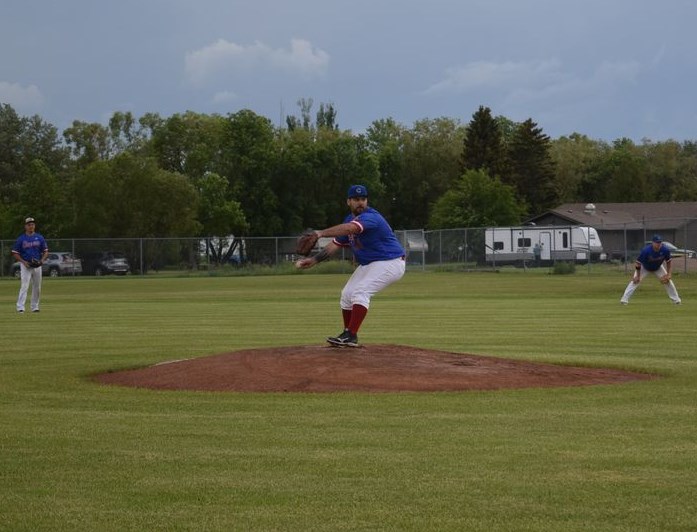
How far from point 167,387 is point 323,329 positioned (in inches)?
358

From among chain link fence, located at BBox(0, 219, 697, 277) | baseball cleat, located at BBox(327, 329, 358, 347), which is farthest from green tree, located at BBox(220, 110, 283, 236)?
baseball cleat, located at BBox(327, 329, 358, 347)

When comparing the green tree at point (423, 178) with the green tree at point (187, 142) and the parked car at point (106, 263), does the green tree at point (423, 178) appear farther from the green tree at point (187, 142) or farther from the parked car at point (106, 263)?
the parked car at point (106, 263)

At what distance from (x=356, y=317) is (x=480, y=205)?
65.5 metres

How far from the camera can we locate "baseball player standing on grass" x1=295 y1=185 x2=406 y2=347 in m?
13.3

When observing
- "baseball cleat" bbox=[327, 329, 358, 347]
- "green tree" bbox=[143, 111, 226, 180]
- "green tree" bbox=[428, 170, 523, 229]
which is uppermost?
"green tree" bbox=[143, 111, 226, 180]

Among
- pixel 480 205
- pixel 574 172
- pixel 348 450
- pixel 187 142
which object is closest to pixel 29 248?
pixel 348 450

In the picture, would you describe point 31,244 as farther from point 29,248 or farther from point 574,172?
point 574,172

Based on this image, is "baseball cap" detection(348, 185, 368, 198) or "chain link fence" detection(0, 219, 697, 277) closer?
"baseball cap" detection(348, 185, 368, 198)

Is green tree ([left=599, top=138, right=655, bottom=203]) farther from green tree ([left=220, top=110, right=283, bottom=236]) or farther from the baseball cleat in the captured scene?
the baseball cleat

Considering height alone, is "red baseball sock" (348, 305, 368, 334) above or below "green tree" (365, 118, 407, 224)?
below

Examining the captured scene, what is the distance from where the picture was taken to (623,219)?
81.9 metres

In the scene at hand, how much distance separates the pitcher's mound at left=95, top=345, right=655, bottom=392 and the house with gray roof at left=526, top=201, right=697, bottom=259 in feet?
187

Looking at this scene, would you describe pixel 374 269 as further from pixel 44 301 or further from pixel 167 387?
pixel 44 301

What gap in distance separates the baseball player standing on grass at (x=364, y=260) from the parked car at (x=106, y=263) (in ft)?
157
